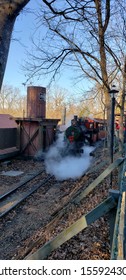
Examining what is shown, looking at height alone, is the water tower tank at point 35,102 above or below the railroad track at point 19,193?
above

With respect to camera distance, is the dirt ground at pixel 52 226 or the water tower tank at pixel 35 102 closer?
the dirt ground at pixel 52 226

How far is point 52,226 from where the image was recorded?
14.7 ft

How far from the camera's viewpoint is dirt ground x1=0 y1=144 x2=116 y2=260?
325 centimetres

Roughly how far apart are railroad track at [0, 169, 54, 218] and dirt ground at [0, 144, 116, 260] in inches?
5.1

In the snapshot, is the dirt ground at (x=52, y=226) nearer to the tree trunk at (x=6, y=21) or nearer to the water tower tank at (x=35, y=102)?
the tree trunk at (x=6, y=21)

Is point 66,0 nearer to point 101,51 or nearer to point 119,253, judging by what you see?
point 101,51

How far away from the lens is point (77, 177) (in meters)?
9.03

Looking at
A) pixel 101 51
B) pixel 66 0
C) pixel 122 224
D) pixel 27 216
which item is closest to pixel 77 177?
pixel 27 216

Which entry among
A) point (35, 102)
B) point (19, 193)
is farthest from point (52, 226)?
point (35, 102)

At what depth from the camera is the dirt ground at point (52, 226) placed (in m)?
3.25

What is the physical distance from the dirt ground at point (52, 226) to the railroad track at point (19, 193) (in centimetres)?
13

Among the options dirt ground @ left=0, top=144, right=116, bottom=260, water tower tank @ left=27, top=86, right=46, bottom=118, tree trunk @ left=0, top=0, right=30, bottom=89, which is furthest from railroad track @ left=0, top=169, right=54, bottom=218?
water tower tank @ left=27, top=86, right=46, bottom=118

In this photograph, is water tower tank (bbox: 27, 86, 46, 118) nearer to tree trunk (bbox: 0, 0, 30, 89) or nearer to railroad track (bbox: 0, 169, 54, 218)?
railroad track (bbox: 0, 169, 54, 218)

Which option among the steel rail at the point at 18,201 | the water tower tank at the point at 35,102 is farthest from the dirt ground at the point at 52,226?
the water tower tank at the point at 35,102
